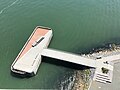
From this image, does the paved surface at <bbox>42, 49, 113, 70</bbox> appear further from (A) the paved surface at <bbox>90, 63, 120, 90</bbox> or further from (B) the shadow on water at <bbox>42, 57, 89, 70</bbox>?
(A) the paved surface at <bbox>90, 63, 120, 90</bbox>

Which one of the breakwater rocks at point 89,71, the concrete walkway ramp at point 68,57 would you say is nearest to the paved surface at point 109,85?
the breakwater rocks at point 89,71

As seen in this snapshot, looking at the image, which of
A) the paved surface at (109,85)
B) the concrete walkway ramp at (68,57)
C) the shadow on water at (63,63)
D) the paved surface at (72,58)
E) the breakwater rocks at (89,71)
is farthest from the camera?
the shadow on water at (63,63)

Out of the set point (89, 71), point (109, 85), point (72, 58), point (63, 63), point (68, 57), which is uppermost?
point (68, 57)

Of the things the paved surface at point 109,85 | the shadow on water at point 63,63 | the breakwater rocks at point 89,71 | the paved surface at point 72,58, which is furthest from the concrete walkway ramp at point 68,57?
the paved surface at point 109,85

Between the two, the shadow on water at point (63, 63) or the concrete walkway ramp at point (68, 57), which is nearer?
the concrete walkway ramp at point (68, 57)

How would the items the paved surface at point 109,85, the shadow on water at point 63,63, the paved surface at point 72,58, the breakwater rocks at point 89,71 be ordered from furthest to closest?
the shadow on water at point 63,63, the paved surface at point 72,58, the breakwater rocks at point 89,71, the paved surface at point 109,85

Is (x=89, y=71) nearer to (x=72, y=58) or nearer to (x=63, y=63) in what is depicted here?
(x=72, y=58)

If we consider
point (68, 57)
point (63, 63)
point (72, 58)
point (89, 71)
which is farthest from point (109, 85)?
point (63, 63)

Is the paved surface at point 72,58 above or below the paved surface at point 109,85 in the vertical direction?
above

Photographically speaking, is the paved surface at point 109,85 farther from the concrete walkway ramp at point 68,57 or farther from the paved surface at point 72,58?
the concrete walkway ramp at point 68,57
